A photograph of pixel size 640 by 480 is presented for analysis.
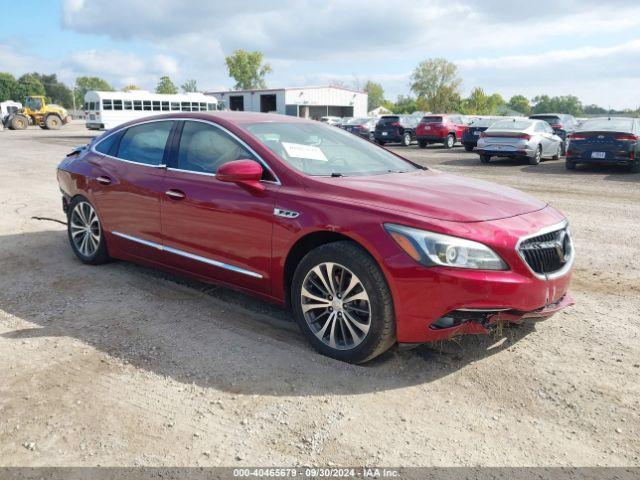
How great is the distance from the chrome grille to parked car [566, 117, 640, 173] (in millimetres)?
12415

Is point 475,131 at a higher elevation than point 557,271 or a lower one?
higher

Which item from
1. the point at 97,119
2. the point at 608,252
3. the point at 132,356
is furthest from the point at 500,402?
the point at 97,119

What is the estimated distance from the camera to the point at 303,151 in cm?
417

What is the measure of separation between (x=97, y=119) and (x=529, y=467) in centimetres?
3546

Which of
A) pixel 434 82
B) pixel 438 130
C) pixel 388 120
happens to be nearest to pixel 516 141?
pixel 438 130

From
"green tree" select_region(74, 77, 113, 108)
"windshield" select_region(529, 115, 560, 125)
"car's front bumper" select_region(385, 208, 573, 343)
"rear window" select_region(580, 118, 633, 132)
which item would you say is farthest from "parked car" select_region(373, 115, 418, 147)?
"green tree" select_region(74, 77, 113, 108)

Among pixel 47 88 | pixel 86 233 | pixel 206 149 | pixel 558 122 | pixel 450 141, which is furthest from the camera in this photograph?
pixel 47 88

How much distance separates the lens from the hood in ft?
10.9

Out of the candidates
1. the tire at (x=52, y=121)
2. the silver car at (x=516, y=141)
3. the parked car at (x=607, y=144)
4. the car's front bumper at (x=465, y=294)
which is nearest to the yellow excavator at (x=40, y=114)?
the tire at (x=52, y=121)

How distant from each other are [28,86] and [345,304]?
5707 inches

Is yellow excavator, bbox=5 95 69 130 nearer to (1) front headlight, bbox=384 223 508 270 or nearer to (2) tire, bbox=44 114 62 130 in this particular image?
(2) tire, bbox=44 114 62 130

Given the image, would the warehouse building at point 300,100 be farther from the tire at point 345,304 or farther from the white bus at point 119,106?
the tire at point 345,304

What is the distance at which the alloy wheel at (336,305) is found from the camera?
3.42 m

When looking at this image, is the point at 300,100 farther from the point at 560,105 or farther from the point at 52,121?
the point at 560,105
